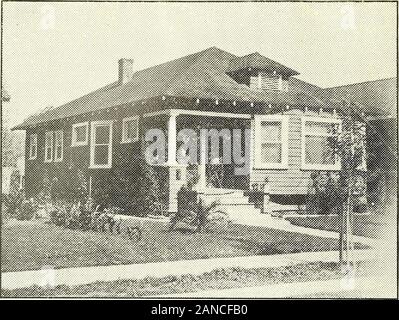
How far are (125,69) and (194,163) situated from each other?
2724 millimetres

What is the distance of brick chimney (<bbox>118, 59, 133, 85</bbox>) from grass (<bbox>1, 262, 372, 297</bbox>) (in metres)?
4.77

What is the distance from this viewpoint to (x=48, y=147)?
1398 centimetres

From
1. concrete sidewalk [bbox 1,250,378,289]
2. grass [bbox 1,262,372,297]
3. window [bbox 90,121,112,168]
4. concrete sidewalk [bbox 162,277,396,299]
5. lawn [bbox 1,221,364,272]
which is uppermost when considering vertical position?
window [bbox 90,121,112,168]

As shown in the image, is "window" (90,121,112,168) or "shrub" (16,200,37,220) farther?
"window" (90,121,112,168)

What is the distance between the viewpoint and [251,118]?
42.2 ft

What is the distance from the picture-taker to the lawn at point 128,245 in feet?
27.8

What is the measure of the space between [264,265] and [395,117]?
381cm

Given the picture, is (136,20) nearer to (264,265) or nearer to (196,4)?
(196,4)

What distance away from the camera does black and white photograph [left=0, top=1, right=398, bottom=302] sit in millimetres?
8484

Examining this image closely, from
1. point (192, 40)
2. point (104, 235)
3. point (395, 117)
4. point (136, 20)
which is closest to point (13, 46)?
point (136, 20)

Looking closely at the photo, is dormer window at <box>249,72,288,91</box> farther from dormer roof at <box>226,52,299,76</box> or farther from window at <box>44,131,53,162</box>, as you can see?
window at <box>44,131,53,162</box>

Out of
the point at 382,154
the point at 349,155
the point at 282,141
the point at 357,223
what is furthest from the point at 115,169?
the point at 382,154

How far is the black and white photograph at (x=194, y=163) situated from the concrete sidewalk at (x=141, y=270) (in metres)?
0.03

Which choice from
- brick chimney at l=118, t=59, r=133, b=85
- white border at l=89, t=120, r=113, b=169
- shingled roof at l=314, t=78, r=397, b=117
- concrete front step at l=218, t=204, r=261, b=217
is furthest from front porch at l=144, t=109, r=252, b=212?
shingled roof at l=314, t=78, r=397, b=117
